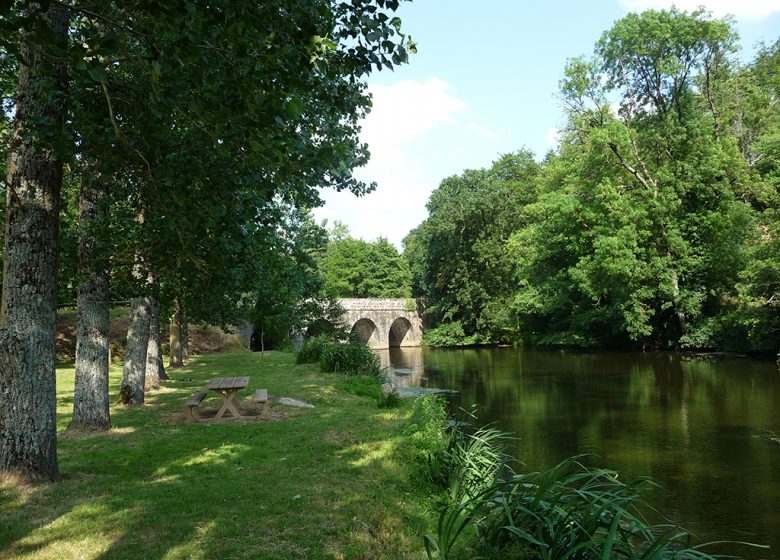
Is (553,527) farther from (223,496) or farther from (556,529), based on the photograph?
(223,496)

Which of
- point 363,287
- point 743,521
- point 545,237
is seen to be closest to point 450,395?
point 743,521

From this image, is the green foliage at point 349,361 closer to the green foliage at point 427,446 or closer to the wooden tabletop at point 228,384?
the wooden tabletop at point 228,384

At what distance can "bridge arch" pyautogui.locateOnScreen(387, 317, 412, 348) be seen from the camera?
5088 centimetres

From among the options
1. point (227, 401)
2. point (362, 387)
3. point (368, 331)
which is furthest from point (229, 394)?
point (368, 331)

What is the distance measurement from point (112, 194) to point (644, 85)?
91.5ft

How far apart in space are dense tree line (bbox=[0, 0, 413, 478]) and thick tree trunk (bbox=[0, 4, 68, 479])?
0.01 meters

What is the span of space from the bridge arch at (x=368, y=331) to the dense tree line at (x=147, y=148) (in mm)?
40522

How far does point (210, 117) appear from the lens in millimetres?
4402

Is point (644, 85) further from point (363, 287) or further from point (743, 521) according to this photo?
point (363, 287)

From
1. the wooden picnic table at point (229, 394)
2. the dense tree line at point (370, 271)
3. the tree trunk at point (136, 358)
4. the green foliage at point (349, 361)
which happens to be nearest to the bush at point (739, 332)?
the green foliage at point (349, 361)

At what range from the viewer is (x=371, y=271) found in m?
63.6

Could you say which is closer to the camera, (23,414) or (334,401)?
(23,414)

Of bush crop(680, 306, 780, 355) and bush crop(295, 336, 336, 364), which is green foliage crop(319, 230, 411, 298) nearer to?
bush crop(680, 306, 780, 355)

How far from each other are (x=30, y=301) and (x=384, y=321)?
43631 millimetres
